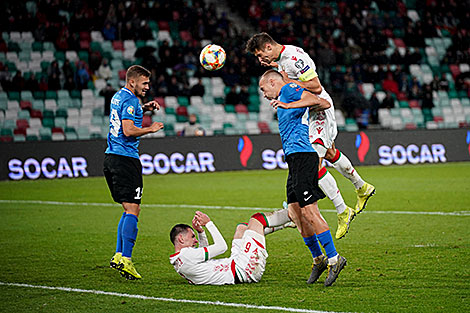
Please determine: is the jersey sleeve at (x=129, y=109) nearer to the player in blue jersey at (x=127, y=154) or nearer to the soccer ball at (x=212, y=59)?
the player in blue jersey at (x=127, y=154)

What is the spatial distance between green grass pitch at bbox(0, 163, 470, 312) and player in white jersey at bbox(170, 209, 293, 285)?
12cm

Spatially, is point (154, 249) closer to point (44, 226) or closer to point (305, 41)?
point (44, 226)

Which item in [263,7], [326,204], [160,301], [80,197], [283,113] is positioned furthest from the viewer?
[263,7]

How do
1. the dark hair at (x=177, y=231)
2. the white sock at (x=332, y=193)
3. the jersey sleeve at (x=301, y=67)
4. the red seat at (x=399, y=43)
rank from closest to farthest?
the dark hair at (x=177, y=231) < the jersey sleeve at (x=301, y=67) < the white sock at (x=332, y=193) < the red seat at (x=399, y=43)

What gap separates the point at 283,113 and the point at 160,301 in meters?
1.99

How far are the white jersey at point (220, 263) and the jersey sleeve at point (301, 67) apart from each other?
1753 millimetres

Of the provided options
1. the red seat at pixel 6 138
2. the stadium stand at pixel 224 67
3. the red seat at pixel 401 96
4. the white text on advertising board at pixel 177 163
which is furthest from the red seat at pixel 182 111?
the red seat at pixel 401 96

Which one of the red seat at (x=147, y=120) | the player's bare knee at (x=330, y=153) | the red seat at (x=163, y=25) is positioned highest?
the red seat at (x=163, y=25)

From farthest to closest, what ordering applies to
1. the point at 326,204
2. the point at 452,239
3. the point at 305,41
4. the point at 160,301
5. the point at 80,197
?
1. the point at 305,41
2. the point at 80,197
3. the point at 326,204
4. the point at 452,239
5. the point at 160,301

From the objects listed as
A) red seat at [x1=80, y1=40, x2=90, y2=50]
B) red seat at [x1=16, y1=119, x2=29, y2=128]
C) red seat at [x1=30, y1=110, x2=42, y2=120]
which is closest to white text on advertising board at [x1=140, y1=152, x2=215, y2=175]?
red seat at [x1=16, y1=119, x2=29, y2=128]

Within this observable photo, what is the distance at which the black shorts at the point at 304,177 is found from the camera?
19.5ft

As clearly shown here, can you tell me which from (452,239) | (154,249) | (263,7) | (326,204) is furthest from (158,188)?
(263,7)

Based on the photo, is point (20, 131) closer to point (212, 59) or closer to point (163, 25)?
point (163, 25)

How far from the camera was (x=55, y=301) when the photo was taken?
5613 millimetres
